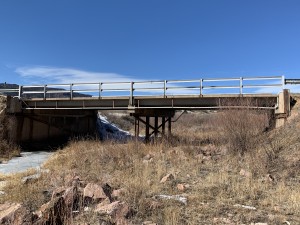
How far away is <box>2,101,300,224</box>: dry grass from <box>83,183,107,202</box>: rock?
0.64m

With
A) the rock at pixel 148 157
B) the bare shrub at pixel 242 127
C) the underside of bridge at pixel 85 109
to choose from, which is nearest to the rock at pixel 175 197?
the bare shrub at pixel 242 127

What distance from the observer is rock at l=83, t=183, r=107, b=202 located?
805 centimetres

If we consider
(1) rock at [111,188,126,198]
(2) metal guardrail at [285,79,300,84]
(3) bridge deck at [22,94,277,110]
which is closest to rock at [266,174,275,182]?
(1) rock at [111,188,126,198]

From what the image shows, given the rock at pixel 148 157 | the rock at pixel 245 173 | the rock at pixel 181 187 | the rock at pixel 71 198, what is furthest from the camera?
the rock at pixel 148 157

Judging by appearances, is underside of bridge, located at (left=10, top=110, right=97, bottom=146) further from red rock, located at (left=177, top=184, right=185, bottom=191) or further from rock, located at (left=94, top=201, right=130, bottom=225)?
rock, located at (left=94, top=201, right=130, bottom=225)

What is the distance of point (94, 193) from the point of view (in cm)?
823

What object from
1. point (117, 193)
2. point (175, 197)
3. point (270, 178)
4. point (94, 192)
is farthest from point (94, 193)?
point (270, 178)

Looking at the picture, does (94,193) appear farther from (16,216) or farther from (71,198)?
(16,216)

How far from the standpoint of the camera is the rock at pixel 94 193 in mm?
8055

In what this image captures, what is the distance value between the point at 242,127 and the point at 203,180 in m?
5.68

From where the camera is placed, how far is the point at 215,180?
38.2 ft

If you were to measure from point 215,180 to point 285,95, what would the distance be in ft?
38.7

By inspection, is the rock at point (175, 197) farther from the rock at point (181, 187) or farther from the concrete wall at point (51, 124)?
the concrete wall at point (51, 124)

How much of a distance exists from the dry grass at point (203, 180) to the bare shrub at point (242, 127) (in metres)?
0.11
